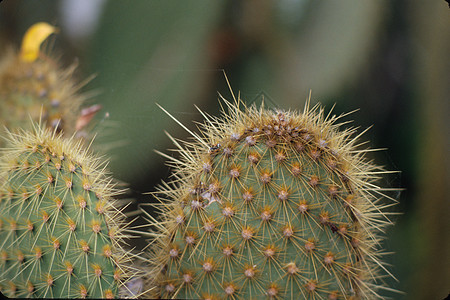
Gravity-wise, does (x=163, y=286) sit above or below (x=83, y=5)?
below

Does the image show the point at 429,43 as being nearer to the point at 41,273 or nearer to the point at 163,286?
the point at 163,286

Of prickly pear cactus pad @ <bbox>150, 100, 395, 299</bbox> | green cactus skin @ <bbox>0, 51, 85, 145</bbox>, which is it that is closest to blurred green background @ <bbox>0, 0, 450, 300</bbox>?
prickly pear cactus pad @ <bbox>150, 100, 395, 299</bbox>

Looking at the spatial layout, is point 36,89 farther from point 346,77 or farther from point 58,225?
point 346,77

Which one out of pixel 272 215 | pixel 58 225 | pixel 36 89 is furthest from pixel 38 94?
pixel 272 215

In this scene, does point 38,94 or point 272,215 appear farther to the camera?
point 38,94

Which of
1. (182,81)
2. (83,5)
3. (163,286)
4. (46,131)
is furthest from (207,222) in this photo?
(83,5)
